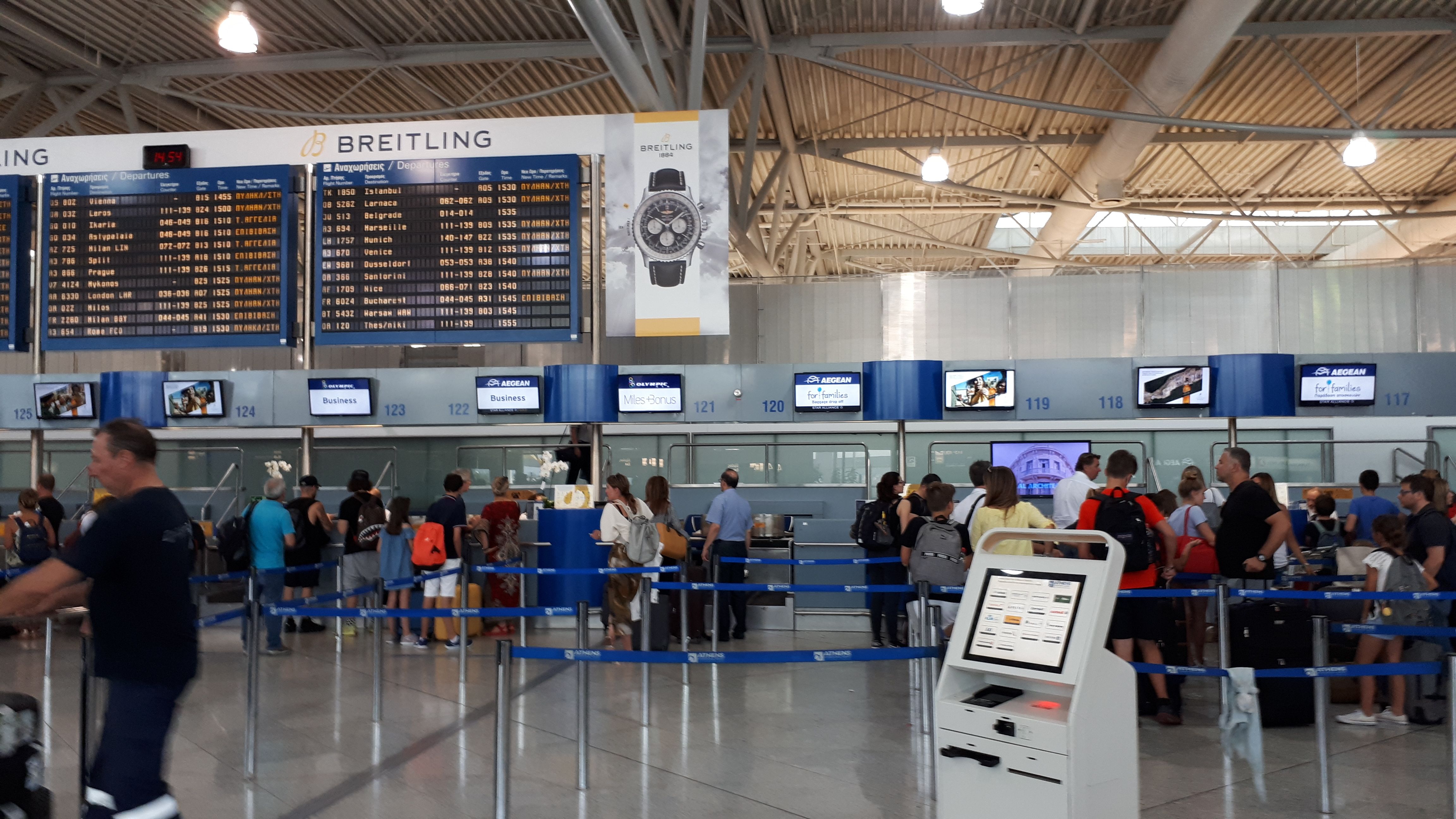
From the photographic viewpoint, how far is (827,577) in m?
11.7

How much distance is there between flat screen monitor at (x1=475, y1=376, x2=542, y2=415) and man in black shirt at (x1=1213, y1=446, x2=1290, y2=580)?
728 cm

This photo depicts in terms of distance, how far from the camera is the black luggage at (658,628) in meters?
9.34

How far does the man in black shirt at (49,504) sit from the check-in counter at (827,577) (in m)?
7.49

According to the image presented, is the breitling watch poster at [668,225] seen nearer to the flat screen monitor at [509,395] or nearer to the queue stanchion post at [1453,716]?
the flat screen monitor at [509,395]

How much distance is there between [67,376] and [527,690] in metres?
8.03

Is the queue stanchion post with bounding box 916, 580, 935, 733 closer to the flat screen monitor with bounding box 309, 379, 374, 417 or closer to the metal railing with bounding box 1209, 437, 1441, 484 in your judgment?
the flat screen monitor with bounding box 309, 379, 374, 417

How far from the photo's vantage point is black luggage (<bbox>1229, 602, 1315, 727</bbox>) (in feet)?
21.9

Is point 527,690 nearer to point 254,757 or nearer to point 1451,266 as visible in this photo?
point 254,757

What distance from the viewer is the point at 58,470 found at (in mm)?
19688

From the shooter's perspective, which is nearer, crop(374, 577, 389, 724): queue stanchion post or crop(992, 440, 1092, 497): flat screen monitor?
crop(374, 577, 389, 724): queue stanchion post

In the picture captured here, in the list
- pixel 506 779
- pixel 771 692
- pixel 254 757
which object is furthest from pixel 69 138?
pixel 506 779

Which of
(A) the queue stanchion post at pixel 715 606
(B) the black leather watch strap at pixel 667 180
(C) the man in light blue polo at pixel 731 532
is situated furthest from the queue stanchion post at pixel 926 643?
(B) the black leather watch strap at pixel 667 180

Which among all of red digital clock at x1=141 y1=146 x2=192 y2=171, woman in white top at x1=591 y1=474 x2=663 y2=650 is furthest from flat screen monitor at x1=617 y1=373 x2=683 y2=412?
red digital clock at x1=141 y1=146 x2=192 y2=171

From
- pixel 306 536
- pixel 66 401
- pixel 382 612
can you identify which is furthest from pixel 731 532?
pixel 66 401
